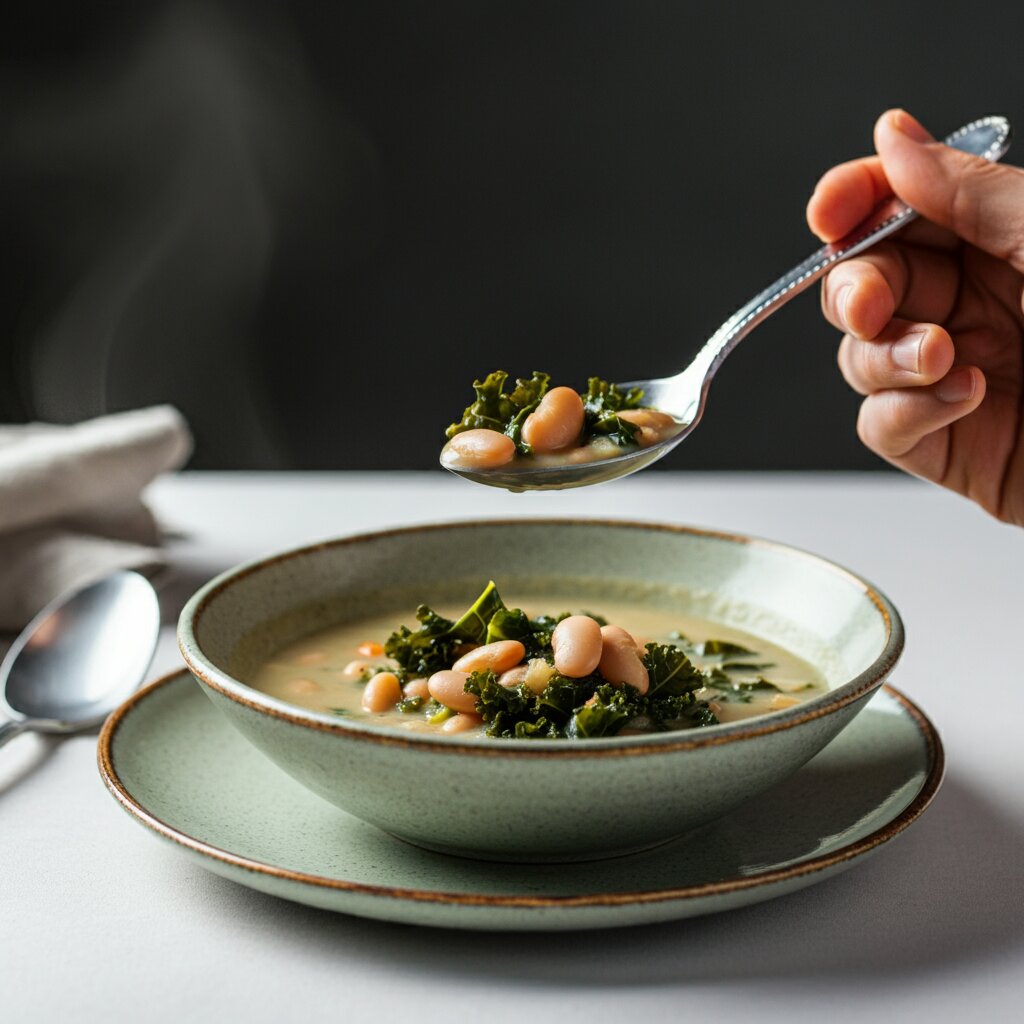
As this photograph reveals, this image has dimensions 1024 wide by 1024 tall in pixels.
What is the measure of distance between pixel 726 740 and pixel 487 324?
3.67 metres

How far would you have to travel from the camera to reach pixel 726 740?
46.6 inches

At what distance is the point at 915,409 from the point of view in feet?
6.46

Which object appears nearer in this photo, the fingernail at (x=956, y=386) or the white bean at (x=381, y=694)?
the white bean at (x=381, y=694)

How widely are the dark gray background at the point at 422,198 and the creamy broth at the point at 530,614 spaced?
281 centimetres

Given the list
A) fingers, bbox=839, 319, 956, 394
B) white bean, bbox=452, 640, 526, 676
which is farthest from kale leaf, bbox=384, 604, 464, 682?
fingers, bbox=839, 319, 956, 394

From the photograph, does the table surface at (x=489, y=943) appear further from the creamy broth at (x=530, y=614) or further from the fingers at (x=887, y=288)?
the fingers at (x=887, y=288)

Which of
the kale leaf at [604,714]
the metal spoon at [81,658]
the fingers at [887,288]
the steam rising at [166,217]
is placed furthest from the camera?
the steam rising at [166,217]

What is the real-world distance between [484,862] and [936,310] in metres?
1.30

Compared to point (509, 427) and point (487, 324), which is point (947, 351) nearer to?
point (509, 427)

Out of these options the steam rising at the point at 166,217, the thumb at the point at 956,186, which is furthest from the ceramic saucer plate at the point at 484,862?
the steam rising at the point at 166,217

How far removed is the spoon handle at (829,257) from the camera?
179cm

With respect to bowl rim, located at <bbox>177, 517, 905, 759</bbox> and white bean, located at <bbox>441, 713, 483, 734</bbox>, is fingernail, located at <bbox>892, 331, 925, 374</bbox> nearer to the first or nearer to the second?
bowl rim, located at <bbox>177, 517, 905, 759</bbox>

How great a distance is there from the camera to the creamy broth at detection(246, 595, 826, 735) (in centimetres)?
159

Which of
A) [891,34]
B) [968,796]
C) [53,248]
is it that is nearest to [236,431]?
[53,248]
